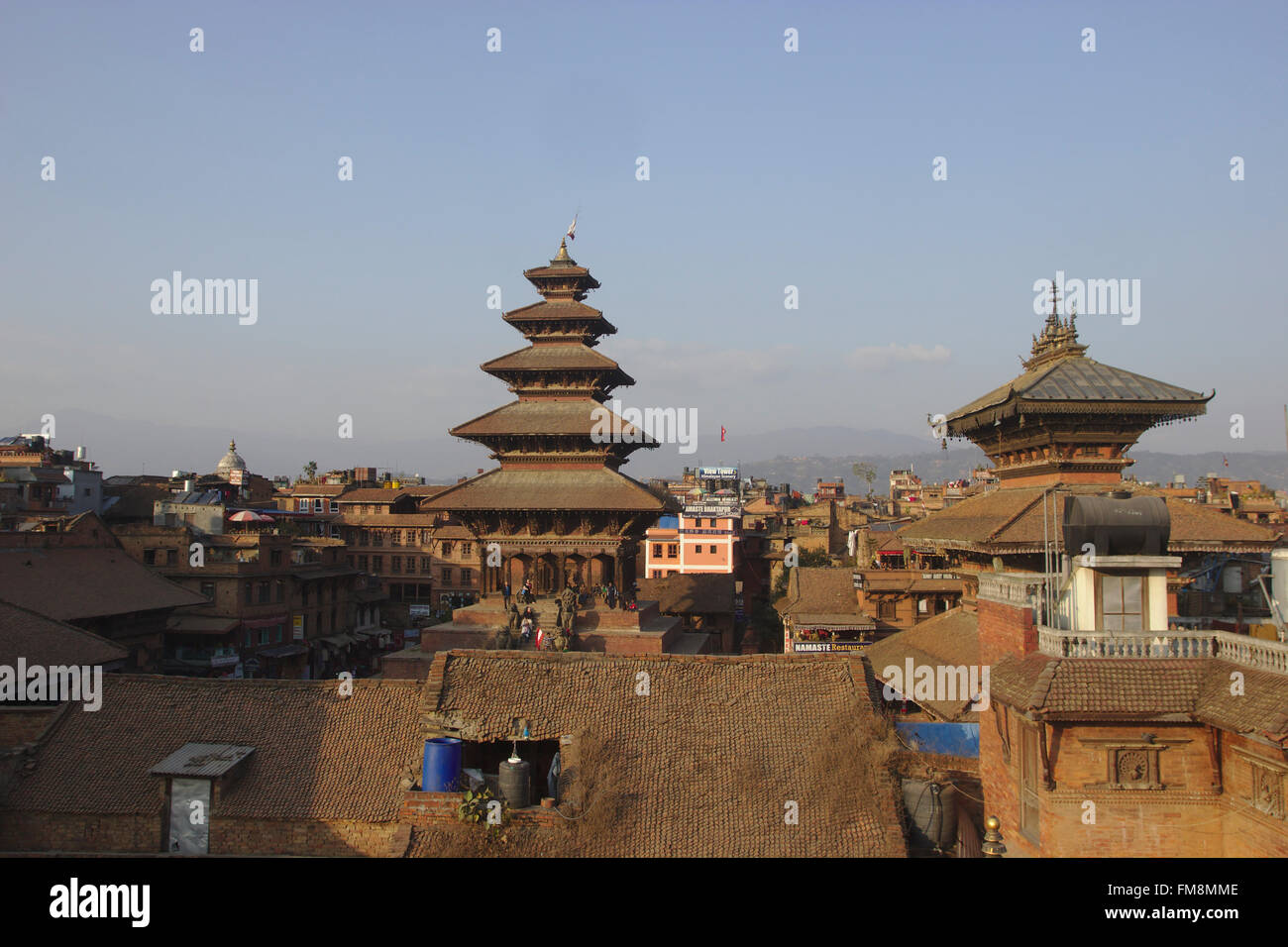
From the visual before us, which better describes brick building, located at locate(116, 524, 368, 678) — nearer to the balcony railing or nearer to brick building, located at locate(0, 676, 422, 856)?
brick building, located at locate(0, 676, 422, 856)

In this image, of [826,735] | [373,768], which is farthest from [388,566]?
[826,735]

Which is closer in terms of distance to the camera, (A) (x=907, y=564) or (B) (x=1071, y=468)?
(B) (x=1071, y=468)

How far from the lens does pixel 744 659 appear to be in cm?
2031

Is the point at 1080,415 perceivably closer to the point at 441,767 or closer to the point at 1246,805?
the point at 1246,805

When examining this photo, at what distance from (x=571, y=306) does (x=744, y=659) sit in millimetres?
21317

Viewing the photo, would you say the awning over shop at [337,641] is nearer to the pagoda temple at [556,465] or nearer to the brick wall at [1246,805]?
the pagoda temple at [556,465]

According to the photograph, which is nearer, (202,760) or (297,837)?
(297,837)

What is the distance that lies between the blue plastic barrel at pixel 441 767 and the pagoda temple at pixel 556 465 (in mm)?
14621

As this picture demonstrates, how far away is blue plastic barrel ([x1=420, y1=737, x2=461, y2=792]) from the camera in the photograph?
16969 mm

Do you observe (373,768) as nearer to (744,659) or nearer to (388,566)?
(744,659)

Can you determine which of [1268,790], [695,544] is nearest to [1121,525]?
[1268,790]

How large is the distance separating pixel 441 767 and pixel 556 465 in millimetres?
18486

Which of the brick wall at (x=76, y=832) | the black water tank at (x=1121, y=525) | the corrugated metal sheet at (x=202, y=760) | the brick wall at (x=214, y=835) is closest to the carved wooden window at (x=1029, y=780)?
the black water tank at (x=1121, y=525)

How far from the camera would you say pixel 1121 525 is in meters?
14.2
